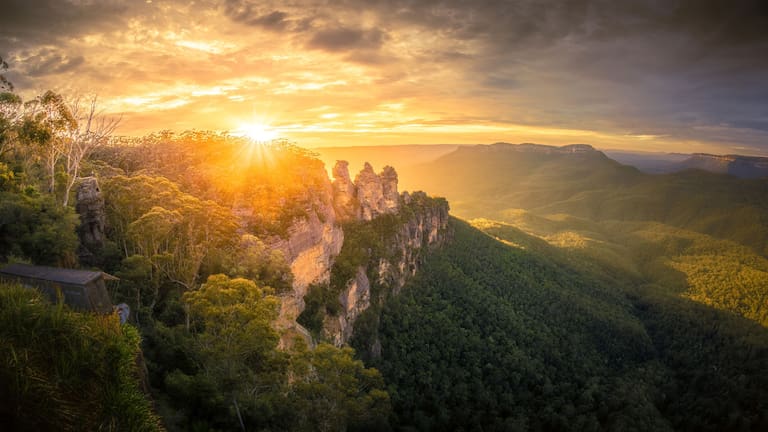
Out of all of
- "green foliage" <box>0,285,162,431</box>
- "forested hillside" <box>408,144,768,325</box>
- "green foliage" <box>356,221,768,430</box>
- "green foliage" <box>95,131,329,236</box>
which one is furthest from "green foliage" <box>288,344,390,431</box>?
"forested hillside" <box>408,144,768,325</box>

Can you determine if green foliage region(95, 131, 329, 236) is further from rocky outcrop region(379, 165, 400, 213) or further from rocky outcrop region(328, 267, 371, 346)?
rocky outcrop region(379, 165, 400, 213)

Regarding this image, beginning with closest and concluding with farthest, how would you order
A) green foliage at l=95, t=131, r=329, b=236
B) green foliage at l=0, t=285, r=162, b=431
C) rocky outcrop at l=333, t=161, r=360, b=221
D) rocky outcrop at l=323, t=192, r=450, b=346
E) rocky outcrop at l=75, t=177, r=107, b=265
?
green foliage at l=0, t=285, r=162, b=431, rocky outcrop at l=75, t=177, r=107, b=265, green foliage at l=95, t=131, r=329, b=236, rocky outcrop at l=323, t=192, r=450, b=346, rocky outcrop at l=333, t=161, r=360, b=221

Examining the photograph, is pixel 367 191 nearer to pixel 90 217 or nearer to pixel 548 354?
pixel 548 354

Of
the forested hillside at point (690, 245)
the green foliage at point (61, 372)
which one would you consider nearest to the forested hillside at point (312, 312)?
the green foliage at point (61, 372)

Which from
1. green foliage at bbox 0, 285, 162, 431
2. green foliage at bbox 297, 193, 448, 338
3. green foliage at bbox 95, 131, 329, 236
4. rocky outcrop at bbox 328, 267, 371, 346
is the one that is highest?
green foliage at bbox 95, 131, 329, 236

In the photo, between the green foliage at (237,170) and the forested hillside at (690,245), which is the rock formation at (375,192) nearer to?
the green foliage at (237,170)

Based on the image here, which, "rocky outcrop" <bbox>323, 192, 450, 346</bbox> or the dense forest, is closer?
the dense forest

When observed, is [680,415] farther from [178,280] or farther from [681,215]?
[681,215]

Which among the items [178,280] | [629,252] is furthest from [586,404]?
[629,252]
